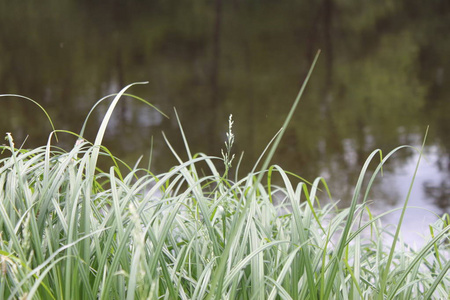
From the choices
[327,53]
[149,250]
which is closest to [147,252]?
[149,250]

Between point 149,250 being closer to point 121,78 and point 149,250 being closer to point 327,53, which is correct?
point 121,78

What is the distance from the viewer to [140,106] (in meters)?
7.31

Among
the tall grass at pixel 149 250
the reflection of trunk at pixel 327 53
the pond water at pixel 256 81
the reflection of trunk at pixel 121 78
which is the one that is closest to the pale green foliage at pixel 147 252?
the tall grass at pixel 149 250

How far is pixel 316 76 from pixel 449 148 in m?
3.53

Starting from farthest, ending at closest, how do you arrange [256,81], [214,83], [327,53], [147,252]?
[327,53], [256,81], [214,83], [147,252]

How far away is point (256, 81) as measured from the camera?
846 cm

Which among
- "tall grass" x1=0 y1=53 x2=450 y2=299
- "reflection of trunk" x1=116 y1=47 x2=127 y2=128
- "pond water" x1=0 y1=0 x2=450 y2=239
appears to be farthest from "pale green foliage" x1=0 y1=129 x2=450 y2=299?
"reflection of trunk" x1=116 y1=47 x2=127 y2=128

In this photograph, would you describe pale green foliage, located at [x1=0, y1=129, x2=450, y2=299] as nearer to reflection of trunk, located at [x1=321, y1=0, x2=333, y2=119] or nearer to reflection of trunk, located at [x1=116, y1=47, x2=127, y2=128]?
reflection of trunk, located at [x1=116, y1=47, x2=127, y2=128]

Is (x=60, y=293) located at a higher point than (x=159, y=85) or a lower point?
higher

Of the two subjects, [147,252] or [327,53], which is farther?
[327,53]

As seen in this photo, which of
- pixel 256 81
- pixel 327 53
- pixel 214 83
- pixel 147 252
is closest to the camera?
pixel 147 252

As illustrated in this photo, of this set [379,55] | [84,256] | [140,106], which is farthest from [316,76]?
[84,256]

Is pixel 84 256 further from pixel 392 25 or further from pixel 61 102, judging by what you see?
pixel 392 25

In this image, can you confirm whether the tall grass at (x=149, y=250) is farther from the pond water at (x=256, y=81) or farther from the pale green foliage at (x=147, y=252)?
the pond water at (x=256, y=81)
